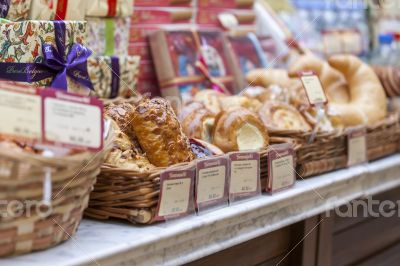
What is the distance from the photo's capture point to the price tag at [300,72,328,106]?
1841 millimetres

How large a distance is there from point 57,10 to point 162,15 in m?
0.77

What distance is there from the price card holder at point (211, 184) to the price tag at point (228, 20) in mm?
1319


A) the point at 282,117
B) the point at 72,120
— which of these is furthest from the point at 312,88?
the point at 72,120

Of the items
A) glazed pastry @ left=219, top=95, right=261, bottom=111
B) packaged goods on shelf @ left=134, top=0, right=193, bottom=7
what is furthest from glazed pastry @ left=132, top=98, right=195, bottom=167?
packaged goods on shelf @ left=134, top=0, right=193, bottom=7

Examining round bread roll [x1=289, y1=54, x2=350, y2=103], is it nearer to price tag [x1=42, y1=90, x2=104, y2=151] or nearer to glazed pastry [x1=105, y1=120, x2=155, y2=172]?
glazed pastry [x1=105, y1=120, x2=155, y2=172]

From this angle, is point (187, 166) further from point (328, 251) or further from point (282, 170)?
point (328, 251)

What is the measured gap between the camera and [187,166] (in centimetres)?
129

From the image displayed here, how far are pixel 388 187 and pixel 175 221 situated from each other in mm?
1069

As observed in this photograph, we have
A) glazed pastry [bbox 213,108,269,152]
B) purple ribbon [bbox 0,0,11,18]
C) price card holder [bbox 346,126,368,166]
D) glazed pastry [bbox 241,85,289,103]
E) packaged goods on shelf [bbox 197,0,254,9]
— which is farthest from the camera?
packaged goods on shelf [bbox 197,0,254,9]

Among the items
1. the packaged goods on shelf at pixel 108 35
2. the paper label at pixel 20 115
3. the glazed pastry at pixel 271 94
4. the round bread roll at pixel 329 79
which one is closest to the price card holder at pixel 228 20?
the round bread roll at pixel 329 79

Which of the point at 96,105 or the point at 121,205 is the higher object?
the point at 96,105

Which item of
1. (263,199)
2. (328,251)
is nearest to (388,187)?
(328,251)

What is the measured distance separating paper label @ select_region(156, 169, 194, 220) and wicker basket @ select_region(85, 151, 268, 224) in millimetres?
13

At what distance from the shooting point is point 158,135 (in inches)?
53.4
